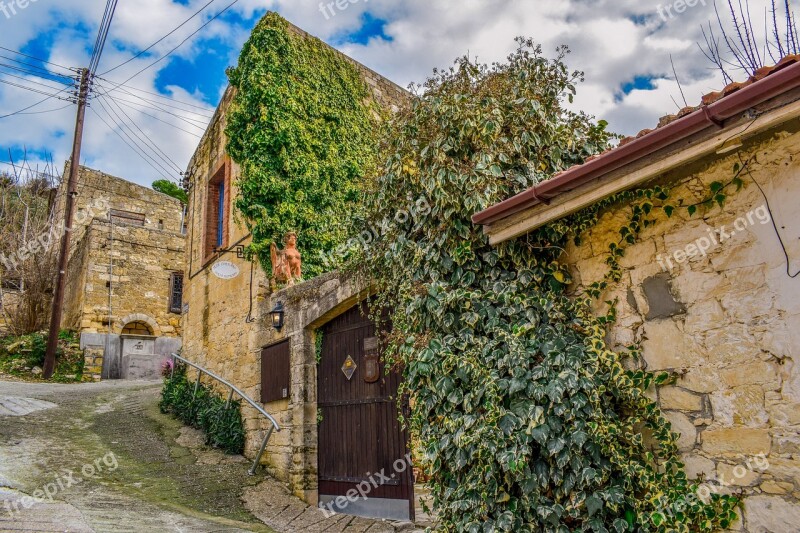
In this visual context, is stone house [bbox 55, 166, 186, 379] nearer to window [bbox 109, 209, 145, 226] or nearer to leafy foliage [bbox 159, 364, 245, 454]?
window [bbox 109, 209, 145, 226]

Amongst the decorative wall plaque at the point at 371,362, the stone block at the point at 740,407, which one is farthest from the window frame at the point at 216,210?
the stone block at the point at 740,407

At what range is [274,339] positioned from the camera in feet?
23.6

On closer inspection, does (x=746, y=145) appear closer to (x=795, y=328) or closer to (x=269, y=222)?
(x=795, y=328)

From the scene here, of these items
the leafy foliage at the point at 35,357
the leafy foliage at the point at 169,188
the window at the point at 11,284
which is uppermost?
the leafy foliage at the point at 169,188

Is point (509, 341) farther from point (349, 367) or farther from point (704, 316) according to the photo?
point (349, 367)

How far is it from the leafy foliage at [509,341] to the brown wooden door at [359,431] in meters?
1.17

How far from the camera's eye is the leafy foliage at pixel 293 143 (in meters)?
8.01

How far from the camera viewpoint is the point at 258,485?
645 centimetres

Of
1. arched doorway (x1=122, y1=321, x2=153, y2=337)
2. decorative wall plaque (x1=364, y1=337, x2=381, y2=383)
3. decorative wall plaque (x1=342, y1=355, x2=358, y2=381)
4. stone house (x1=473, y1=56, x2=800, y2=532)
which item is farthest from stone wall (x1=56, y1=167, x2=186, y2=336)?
stone house (x1=473, y1=56, x2=800, y2=532)

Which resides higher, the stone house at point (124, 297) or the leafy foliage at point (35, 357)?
the stone house at point (124, 297)

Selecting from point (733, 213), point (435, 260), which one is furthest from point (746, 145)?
point (435, 260)

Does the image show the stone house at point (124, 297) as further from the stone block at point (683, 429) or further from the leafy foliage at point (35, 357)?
the stone block at point (683, 429)

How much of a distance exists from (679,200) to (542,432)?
1596 millimetres

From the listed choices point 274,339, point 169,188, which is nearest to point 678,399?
point 274,339
